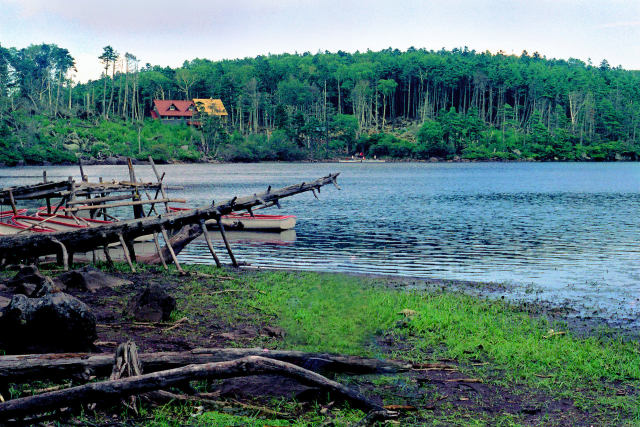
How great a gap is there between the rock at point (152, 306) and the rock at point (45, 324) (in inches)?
103

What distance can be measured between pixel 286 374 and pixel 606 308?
1081 centimetres

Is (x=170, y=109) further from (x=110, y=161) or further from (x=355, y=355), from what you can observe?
(x=355, y=355)

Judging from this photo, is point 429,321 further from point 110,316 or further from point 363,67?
point 363,67

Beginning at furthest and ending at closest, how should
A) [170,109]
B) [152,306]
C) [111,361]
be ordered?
[170,109], [152,306], [111,361]

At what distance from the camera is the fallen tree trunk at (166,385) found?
5.66 m

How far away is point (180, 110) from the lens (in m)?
143

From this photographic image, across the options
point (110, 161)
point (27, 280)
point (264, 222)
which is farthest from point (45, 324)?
point (110, 161)

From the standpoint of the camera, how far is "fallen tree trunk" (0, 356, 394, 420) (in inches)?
223

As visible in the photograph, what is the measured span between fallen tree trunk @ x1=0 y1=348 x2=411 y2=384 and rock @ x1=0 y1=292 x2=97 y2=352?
3.26 ft

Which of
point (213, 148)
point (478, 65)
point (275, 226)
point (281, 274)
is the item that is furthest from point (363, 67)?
point (281, 274)

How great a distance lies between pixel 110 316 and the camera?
429 inches

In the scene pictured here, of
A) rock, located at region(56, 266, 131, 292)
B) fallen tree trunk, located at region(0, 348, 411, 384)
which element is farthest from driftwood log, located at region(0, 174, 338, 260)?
fallen tree trunk, located at region(0, 348, 411, 384)

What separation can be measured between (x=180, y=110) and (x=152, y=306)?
13809 cm

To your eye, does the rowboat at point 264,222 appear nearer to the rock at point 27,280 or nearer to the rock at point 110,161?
the rock at point 27,280
